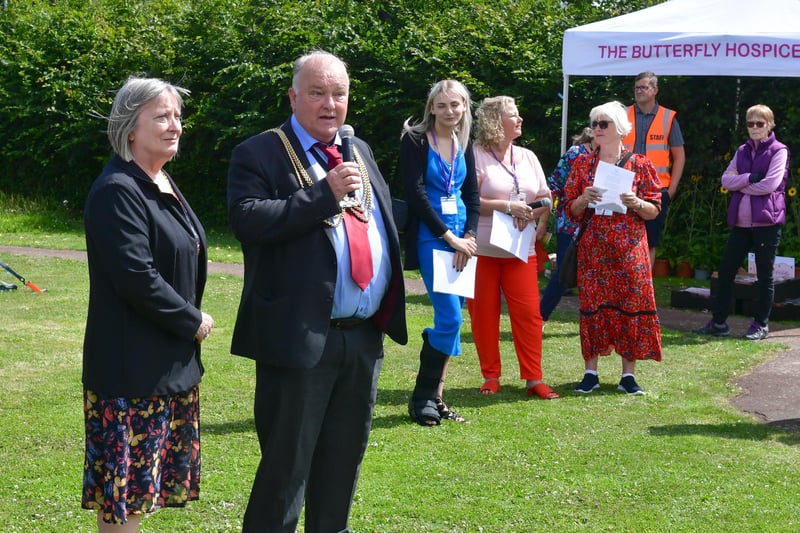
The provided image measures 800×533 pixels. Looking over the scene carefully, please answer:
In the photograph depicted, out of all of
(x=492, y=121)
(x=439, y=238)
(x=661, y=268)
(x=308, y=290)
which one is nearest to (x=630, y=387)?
(x=439, y=238)

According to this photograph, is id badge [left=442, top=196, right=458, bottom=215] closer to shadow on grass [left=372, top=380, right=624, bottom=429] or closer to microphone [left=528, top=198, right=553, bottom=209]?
microphone [left=528, top=198, right=553, bottom=209]

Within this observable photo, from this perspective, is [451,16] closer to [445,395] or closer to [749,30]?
[749,30]

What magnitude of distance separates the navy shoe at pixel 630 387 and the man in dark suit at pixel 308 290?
3.70m

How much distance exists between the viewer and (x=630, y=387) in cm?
738

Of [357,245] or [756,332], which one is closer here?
[357,245]

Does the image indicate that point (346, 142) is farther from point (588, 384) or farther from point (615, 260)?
point (588, 384)

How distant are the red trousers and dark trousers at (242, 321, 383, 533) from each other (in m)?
3.17

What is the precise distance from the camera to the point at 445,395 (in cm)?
731

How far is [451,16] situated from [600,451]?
38.0 feet

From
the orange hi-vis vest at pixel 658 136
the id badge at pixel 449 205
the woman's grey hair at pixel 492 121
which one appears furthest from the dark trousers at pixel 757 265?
the id badge at pixel 449 205

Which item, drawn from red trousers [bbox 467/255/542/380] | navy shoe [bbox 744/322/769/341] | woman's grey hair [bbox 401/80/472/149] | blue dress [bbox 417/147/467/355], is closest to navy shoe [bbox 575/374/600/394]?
red trousers [bbox 467/255/542/380]

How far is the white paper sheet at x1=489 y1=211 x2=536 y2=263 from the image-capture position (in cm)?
691

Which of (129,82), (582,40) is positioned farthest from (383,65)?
(129,82)

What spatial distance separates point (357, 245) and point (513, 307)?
349 cm
